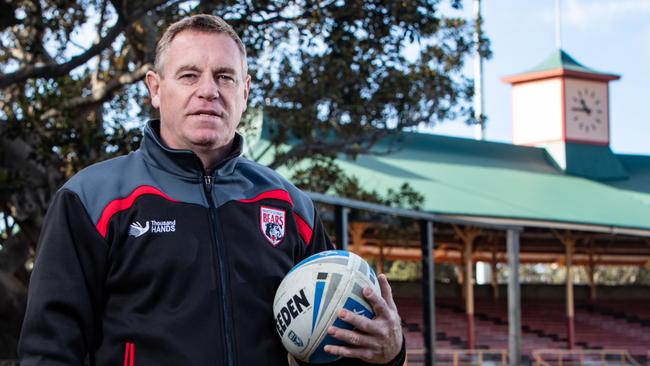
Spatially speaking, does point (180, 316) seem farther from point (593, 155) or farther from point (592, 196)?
point (593, 155)

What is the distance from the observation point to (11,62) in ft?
57.8

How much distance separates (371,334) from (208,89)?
844mm

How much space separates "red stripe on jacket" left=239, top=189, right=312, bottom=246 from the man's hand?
1.28 feet

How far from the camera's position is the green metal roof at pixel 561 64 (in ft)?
123

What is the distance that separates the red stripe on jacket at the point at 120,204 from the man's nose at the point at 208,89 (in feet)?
0.99

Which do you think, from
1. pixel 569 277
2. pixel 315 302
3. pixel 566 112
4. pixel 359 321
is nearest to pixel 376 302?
pixel 359 321

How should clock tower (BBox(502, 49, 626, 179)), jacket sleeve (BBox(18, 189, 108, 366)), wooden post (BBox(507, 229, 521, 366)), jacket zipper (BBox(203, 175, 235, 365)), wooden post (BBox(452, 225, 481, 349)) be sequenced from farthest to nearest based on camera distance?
clock tower (BBox(502, 49, 626, 179)), wooden post (BBox(452, 225, 481, 349)), wooden post (BBox(507, 229, 521, 366)), jacket zipper (BBox(203, 175, 235, 365)), jacket sleeve (BBox(18, 189, 108, 366))

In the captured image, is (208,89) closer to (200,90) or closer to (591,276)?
(200,90)

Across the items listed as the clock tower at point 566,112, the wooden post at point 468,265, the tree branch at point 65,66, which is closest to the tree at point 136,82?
the tree branch at point 65,66

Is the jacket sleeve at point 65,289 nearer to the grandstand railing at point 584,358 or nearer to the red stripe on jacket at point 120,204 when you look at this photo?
the red stripe on jacket at point 120,204

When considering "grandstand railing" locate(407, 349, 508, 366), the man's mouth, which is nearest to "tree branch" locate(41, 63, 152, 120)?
the man's mouth

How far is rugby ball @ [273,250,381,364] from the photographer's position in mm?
3104

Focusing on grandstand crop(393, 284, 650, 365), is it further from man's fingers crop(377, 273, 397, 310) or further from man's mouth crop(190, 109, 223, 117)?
man's mouth crop(190, 109, 223, 117)

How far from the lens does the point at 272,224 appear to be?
3252 mm
